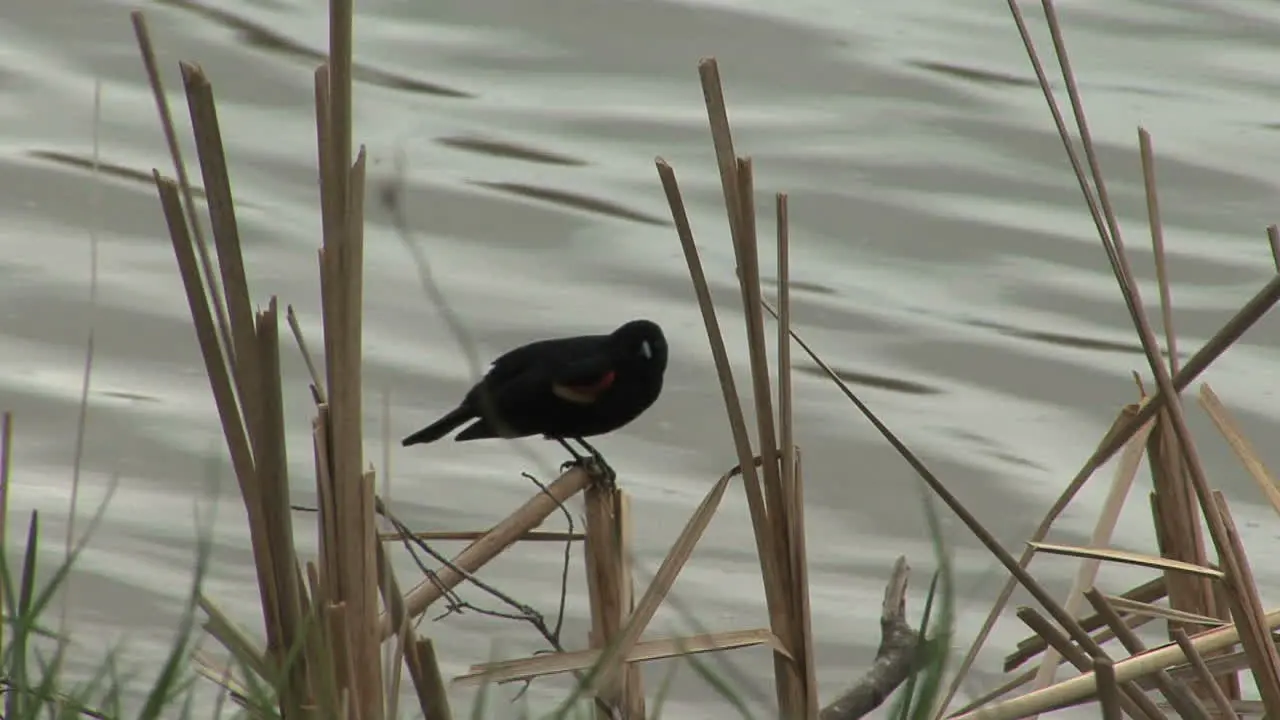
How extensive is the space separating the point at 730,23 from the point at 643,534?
11.7ft

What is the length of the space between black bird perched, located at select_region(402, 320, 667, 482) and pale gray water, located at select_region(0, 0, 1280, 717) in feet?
3.13

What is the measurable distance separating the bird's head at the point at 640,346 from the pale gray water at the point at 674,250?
1.03 metres

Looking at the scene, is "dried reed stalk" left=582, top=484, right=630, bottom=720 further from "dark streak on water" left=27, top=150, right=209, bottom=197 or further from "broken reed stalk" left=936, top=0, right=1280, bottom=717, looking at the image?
"dark streak on water" left=27, top=150, right=209, bottom=197

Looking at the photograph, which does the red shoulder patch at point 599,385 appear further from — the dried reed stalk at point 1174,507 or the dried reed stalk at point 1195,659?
the dried reed stalk at point 1195,659

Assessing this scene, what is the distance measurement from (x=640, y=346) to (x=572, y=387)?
14 centimetres

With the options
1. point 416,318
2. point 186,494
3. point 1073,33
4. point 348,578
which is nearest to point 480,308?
point 416,318

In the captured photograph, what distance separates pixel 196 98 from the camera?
1850 millimetres

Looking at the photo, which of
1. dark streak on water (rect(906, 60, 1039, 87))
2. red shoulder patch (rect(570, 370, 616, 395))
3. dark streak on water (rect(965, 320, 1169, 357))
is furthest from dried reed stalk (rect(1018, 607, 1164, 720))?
dark streak on water (rect(906, 60, 1039, 87))

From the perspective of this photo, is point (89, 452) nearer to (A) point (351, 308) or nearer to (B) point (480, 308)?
(B) point (480, 308)

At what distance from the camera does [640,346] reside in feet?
11.7

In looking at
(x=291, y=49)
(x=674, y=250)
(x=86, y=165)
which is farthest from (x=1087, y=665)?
(x=291, y=49)

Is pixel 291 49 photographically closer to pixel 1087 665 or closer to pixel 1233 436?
pixel 1233 436

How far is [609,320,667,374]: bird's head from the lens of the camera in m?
3.55

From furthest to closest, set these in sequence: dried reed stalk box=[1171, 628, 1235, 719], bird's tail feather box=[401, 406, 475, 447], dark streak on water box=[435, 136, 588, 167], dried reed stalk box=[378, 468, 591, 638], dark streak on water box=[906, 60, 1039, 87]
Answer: dark streak on water box=[906, 60, 1039, 87] < dark streak on water box=[435, 136, 588, 167] < bird's tail feather box=[401, 406, 475, 447] < dried reed stalk box=[378, 468, 591, 638] < dried reed stalk box=[1171, 628, 1235, 719]
